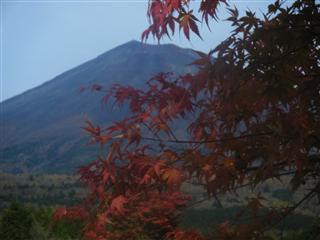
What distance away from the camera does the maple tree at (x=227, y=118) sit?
259 cm

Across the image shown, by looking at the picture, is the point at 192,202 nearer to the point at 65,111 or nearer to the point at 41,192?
the point at 41,192

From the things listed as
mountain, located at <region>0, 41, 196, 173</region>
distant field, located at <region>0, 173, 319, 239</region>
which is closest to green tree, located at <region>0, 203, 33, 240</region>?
distant field, located at <region>0, 173, 319, 239</region>

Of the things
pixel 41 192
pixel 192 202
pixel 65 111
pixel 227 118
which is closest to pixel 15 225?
pixel 192 202

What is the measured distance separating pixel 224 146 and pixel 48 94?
168 metres

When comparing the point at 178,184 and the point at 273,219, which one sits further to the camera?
the point at 273,219

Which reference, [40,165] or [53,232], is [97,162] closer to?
[53,232]

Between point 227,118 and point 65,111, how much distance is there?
145745 millimetres

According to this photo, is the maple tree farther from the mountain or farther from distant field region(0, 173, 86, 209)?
the mountain

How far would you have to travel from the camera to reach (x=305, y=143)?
9.33 ft

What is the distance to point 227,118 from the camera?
3.00 meters

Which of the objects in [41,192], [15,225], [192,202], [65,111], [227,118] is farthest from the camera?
[65,111]

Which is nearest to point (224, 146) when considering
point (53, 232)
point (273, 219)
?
point (273, 219)

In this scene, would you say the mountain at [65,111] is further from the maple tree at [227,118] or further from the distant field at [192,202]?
the maple tree at [227,118]

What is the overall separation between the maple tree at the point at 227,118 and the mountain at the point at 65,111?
93.7 m
